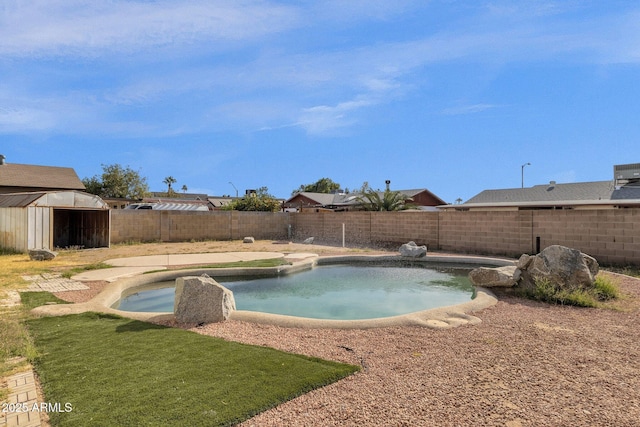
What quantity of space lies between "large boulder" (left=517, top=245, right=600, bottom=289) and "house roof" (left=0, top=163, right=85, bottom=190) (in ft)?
94.9

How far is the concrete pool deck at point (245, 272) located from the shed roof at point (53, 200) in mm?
4289

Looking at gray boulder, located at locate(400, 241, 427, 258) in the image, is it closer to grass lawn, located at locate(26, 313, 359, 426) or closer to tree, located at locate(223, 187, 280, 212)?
grass lawn, located at locate(26, 313, 359, 426)

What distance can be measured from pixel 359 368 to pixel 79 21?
10580mm

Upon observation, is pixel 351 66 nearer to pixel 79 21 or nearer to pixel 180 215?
pixel 79 21

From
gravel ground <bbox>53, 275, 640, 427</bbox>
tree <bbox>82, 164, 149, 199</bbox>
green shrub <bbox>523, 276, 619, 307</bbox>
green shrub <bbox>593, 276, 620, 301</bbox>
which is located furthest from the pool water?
tree <bbox>82, 164, 149, 199</bbox>

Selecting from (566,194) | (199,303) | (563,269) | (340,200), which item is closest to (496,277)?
(563,269)

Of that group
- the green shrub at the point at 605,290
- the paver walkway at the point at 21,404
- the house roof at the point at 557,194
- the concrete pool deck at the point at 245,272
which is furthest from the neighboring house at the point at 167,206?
the green shrub at the point at 605,290

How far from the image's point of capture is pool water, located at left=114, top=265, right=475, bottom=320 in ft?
22.4

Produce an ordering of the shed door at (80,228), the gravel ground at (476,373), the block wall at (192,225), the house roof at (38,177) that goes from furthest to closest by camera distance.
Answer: the house roof at (38,177)
the block wall at (192,225)
the shed door at (80,228)
the gravel ground at (476,373)

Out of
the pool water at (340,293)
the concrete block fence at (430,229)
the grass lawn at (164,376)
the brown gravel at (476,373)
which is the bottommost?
the pool water at (340,293)

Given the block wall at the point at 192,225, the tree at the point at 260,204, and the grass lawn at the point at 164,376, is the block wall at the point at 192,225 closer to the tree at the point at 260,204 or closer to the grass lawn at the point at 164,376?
the tree at the point at 260,204

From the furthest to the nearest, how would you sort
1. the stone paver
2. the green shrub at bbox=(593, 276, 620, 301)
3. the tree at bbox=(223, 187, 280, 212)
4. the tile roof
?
the tree at bbox=(223, 187, 280, 212) < the tile roof < the stone paver < the green shrub at bbox=(593, 276, 620, 301)

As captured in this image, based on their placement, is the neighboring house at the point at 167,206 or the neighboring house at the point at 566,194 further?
the neighboring house at the point at 167,206

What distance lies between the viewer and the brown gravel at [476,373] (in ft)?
8.76
